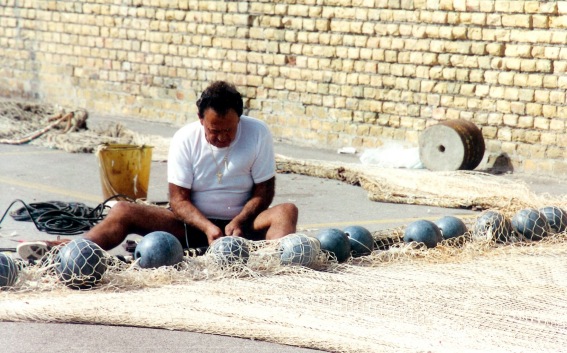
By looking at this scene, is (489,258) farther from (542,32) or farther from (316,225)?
(542,32)

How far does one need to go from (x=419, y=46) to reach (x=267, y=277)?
22.6 ft

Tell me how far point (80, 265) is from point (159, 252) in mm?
544

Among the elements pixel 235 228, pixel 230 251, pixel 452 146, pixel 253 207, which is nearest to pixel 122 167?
pixel 253 207

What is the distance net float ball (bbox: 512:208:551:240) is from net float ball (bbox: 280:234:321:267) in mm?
2007

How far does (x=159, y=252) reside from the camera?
6180mm

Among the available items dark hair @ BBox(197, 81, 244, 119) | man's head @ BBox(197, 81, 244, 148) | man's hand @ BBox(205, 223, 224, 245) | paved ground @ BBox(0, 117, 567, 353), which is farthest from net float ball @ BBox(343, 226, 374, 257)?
paved ground @ BBox(0, 117, 567, 353)

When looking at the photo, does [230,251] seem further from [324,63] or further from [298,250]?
[324,63]

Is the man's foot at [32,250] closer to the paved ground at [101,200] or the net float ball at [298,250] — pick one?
the paved ground at [101,200]

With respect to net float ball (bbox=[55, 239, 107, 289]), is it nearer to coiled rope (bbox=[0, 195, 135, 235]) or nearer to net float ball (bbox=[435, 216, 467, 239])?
coiled rope (bbox=[0, 195, 135, 235])

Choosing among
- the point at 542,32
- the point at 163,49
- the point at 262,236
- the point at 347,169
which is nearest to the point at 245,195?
the point at 262,236

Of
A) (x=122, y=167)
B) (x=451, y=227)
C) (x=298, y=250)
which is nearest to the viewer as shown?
(x=298, y=250)

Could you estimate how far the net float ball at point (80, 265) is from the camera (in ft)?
19.2

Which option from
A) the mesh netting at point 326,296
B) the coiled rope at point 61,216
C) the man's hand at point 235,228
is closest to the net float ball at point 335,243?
the mesh netting at point 326,296

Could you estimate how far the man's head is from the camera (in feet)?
22.2
